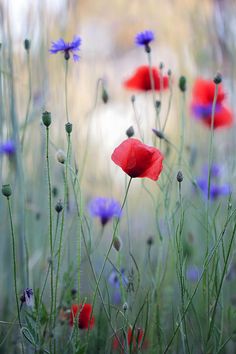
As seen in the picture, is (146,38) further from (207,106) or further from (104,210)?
(207,106)

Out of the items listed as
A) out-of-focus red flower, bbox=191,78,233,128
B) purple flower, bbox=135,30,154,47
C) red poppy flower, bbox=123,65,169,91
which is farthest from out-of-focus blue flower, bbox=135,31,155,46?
out-of-focus red flower, bbox=191,78,233,128

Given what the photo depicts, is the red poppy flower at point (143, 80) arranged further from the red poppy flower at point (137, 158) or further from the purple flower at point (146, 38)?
the red poppy flower at point (137, 158)

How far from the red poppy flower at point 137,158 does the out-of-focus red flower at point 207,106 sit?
0.60 metres

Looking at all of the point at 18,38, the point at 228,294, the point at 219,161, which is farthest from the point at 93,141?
the point at 228,294

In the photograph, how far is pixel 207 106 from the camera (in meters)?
1.70

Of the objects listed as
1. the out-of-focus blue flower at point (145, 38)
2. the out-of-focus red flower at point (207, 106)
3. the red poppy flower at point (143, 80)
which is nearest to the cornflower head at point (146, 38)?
the out-of-focus blue flower at point (145, 38)

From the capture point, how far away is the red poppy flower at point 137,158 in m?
0.92

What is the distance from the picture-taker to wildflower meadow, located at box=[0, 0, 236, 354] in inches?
37.0

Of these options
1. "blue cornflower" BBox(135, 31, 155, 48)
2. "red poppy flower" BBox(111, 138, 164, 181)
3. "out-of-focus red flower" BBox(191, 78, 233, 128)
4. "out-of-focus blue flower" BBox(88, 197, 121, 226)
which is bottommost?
"out-of-focus blue flower" BBox(88, 197, 121, 226)

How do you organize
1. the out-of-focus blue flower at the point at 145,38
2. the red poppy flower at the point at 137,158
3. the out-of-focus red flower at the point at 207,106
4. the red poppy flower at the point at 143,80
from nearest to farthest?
the red poppy flower at the point at 137,158, the out-of-focus blue flower at the point at 145,38, the red poppy flower at the point at 143,80, the out-of-focus red flower at the point at 207,106

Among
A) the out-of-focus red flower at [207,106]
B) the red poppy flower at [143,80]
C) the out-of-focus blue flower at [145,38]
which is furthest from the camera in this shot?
the out-of-focus red flower at [207,106]

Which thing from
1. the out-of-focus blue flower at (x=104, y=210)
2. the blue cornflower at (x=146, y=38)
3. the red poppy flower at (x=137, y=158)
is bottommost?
the out-of-focus blue flower at (x=104, y=210)

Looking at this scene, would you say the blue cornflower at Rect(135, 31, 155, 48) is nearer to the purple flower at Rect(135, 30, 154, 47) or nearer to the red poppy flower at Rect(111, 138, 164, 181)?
the purple flower at Rect(135, 30, 154, 47)

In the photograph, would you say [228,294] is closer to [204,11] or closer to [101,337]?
[101,337]
